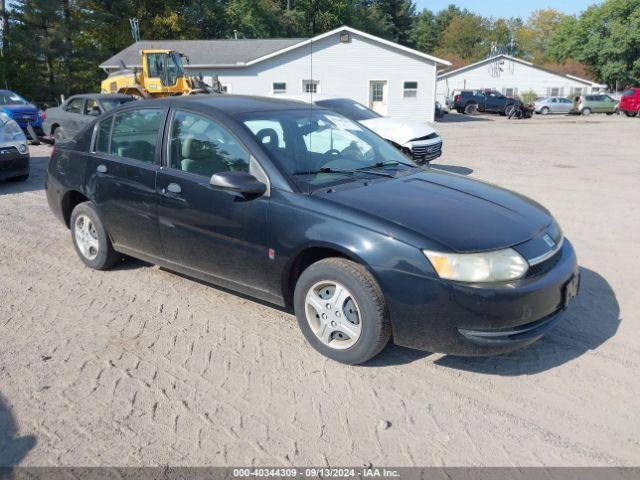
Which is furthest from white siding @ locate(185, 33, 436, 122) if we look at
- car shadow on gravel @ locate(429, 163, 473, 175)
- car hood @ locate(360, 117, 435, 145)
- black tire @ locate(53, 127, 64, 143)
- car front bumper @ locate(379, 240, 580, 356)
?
car front bumper @ locate(379, 240, 580, 356)

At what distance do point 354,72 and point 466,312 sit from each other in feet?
97.4

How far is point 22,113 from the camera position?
16.9m

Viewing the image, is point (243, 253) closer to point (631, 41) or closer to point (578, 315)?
point (578, 315)

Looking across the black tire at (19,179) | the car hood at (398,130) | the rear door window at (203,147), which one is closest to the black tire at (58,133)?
the black tire at (19,179)

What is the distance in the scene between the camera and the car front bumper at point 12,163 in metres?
9.53

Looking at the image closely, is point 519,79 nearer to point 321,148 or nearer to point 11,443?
point 321,148

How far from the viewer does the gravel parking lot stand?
2846 mm

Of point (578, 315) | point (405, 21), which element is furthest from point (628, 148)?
point (405, 21)

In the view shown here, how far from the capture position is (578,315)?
434 cm

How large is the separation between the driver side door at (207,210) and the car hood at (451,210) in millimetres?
650

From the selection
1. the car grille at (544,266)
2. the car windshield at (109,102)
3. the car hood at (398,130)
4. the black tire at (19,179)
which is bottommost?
the black tire at (19,179)

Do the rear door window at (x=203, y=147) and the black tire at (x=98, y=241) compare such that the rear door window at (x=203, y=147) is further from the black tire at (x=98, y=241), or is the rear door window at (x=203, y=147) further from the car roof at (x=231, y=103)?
the black tire at (x=98, y=241)

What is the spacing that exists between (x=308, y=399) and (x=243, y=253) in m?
1.20

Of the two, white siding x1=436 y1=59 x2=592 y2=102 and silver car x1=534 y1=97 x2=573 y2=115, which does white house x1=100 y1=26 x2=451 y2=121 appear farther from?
white siding x1=436 y1=59 x2=592 y2=102
